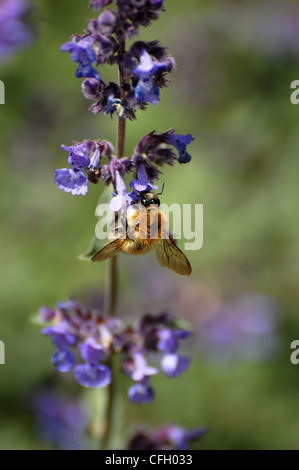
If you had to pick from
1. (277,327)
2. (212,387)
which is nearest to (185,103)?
(277,327)

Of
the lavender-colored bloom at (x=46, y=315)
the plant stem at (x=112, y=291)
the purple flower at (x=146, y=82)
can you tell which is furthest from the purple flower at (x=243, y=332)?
the purple flower at (x=146, y=82)

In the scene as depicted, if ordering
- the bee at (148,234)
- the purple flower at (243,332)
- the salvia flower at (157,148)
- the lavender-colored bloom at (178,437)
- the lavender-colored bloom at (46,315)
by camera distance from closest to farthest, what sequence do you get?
the salvia flower at (157,148)
the bee at (148,234)
the lavender-colored bloom at (46,315)
the lavender-colored bloom at (178,437)
the purple flower at (243,332)

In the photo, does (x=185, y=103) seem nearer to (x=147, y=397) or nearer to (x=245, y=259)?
(x=245, y=259)

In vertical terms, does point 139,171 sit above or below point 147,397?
above

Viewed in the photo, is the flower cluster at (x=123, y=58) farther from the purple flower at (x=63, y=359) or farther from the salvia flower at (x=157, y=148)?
the purple flower at (x=63, y=359)

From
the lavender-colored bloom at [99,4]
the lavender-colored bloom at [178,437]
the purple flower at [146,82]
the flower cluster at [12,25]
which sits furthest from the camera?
the flower cluster at [12,25]

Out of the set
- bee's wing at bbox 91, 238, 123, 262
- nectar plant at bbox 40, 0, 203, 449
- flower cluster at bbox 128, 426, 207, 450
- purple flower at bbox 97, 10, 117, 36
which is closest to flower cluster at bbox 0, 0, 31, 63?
nectar plant at bbox 40, 0, 203, 449

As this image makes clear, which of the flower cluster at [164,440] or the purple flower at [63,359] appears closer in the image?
the purple flower at [63,359]
